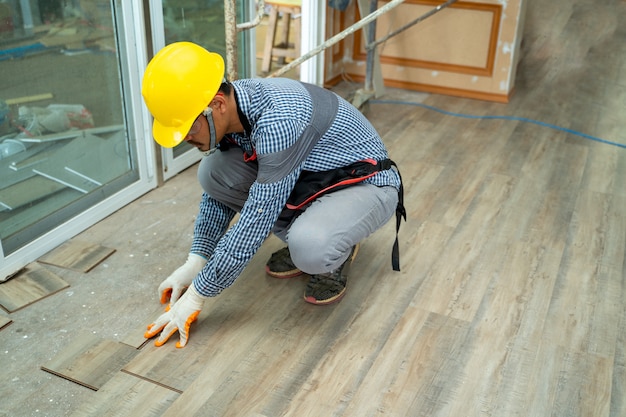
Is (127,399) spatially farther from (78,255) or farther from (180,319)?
(78,255)

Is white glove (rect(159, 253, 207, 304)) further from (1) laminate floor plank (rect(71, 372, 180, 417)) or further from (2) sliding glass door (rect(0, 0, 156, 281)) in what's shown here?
(2) sliding glass door (rect(0, 0, 156, 281))

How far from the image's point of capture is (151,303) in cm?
217

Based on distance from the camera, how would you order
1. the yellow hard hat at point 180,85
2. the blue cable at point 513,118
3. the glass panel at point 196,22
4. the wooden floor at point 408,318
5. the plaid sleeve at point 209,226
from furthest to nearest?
1. the blue cable at point 513,118
2. the glass panel at point 196,22
3. the plaid sleeve at point 209,226
4. the wooden floor at point 408,318
5. the yellow hard hat at point 180,85

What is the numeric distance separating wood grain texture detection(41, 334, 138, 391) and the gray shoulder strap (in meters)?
0.70

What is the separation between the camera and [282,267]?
7.68 ft

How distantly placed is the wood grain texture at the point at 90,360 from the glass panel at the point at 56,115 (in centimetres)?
59

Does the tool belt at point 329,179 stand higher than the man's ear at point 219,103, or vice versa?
the man's ear at point 219,103

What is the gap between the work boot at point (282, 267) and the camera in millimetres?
2334

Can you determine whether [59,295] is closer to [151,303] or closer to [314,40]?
[151,303]

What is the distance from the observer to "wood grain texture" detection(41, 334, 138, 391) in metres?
1.84

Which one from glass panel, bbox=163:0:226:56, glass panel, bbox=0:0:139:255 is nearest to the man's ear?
glass panel, bbox=0:0:139:255

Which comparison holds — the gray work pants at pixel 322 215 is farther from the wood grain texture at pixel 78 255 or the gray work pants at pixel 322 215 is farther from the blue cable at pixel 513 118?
the blue cable at pixel 513 118

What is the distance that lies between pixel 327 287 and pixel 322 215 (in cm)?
35

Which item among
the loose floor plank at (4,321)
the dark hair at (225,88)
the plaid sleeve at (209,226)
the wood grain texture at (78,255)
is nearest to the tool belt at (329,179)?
the plaid sleeve at (209,226)
